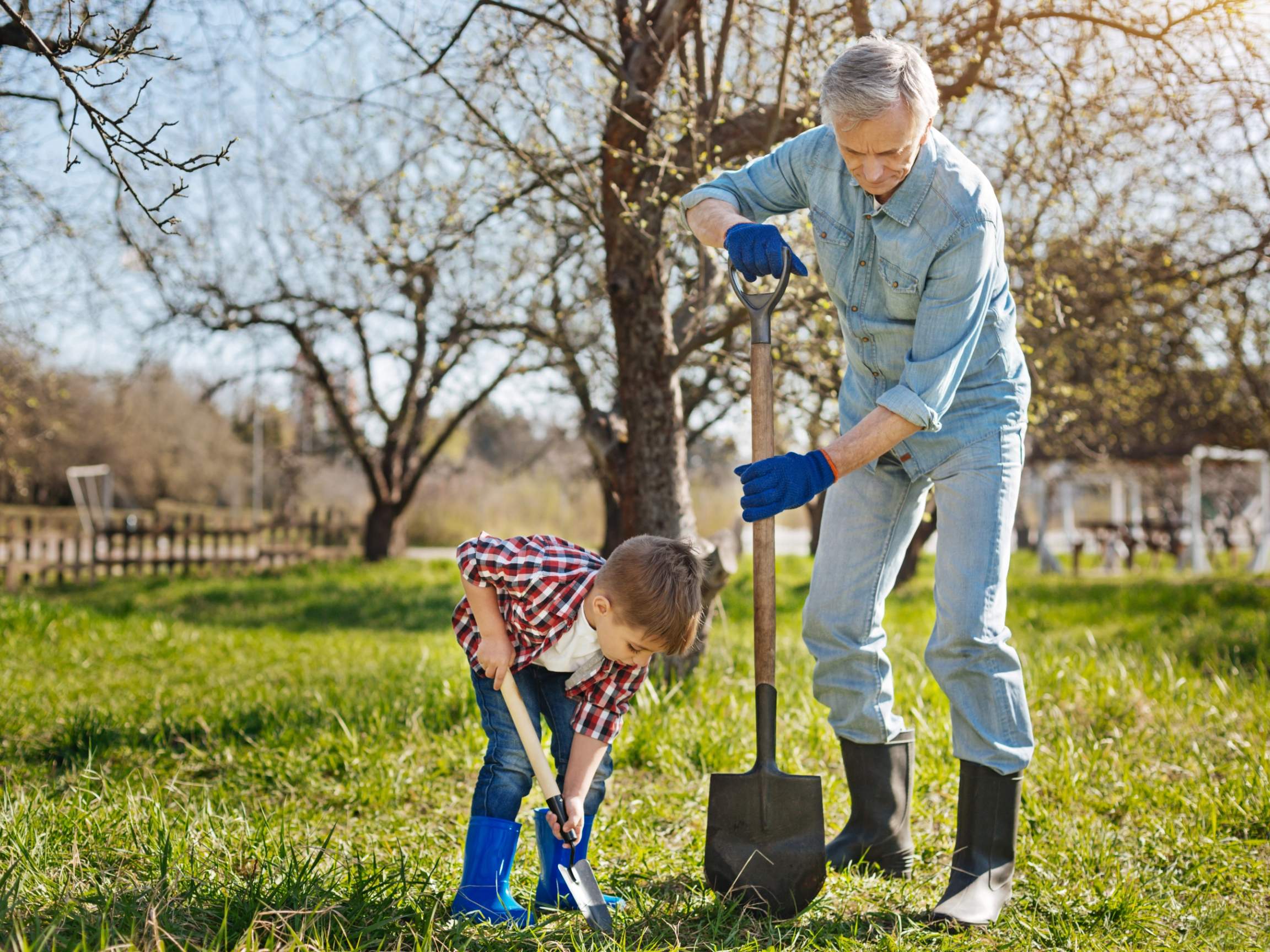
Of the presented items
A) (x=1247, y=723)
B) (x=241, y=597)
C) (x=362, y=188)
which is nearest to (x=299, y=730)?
(x=1247, y=723)

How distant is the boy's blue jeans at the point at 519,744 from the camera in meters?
2.33

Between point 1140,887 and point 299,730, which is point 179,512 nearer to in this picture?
point 299,730

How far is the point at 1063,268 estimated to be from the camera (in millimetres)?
6336

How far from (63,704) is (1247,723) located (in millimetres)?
4868

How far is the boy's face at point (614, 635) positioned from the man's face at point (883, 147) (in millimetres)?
1068

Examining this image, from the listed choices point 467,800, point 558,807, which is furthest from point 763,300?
point 467,800

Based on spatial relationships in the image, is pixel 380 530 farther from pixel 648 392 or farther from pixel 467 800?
pixel 467 800

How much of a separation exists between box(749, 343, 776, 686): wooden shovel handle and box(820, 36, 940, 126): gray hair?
1.85ft

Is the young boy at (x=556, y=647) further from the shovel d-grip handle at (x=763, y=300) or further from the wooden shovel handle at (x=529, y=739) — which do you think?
the shovel d-grip handle at (x=763, y=300)

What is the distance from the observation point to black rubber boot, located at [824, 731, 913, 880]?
8.72 ft

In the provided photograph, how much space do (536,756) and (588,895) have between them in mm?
321

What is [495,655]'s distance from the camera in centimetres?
229

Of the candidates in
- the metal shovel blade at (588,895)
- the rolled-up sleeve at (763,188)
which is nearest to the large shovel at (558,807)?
the metal shovel blade at (588,895)

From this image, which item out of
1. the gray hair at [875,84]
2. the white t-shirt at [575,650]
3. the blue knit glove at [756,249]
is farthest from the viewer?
the blue knit glove at [756,249]
